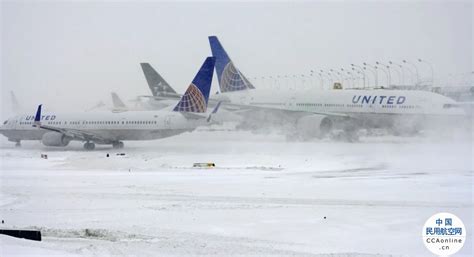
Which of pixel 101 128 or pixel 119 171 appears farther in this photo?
pixel 101 128

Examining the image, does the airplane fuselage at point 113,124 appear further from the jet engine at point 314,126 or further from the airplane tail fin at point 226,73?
the airplane tail fin at point 226,73

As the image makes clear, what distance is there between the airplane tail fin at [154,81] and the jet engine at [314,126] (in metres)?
20.1

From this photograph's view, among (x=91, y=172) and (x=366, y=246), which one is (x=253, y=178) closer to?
(x=91, y=172)

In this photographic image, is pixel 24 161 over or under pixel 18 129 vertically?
under

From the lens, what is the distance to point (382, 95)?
47344 millimetres

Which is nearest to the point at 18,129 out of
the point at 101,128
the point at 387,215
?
the point at 101,128

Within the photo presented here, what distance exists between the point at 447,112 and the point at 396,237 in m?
32.2

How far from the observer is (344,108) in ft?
161

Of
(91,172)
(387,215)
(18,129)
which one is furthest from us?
(18,129)

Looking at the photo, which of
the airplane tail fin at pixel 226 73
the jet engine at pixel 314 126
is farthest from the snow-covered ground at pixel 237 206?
the airplane tail fin at pixel 226 73

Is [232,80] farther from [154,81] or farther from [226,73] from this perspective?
[154,81]

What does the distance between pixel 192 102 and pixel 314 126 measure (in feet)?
31.9

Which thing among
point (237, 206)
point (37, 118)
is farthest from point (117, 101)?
point (237, 206)

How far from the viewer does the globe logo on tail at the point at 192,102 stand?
145ft
